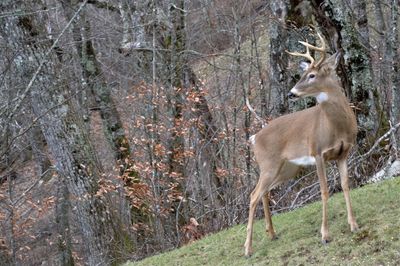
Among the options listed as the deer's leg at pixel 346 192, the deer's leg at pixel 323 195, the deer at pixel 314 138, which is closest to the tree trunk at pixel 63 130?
the deer at pixel 314 138

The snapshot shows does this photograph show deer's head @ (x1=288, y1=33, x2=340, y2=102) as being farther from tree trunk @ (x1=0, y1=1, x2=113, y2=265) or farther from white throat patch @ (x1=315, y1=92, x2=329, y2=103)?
tree trunk @ (x1=0, y1=1, x2=113, y2=265)

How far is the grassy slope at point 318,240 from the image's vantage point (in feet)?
19.5

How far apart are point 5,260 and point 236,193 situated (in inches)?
206

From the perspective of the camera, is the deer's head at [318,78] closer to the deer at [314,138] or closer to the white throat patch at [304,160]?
the deer at [314,138]

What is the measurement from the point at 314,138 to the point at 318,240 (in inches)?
36.6

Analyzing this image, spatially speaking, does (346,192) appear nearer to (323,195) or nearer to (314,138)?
(323,195)

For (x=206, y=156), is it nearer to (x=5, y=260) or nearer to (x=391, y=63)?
(x=391, y=63)

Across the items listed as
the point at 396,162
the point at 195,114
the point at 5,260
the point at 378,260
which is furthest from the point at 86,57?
the point at 378,260

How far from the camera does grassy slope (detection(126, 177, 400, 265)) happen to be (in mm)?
5941

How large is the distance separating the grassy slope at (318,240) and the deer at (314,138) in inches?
6.9

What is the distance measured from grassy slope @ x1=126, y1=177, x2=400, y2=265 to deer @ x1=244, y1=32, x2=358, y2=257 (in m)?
0.17

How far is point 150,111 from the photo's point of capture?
473 inches

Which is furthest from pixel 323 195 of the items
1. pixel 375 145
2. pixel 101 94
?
pixel 101 94

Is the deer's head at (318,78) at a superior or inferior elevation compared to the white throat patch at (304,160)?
superior
